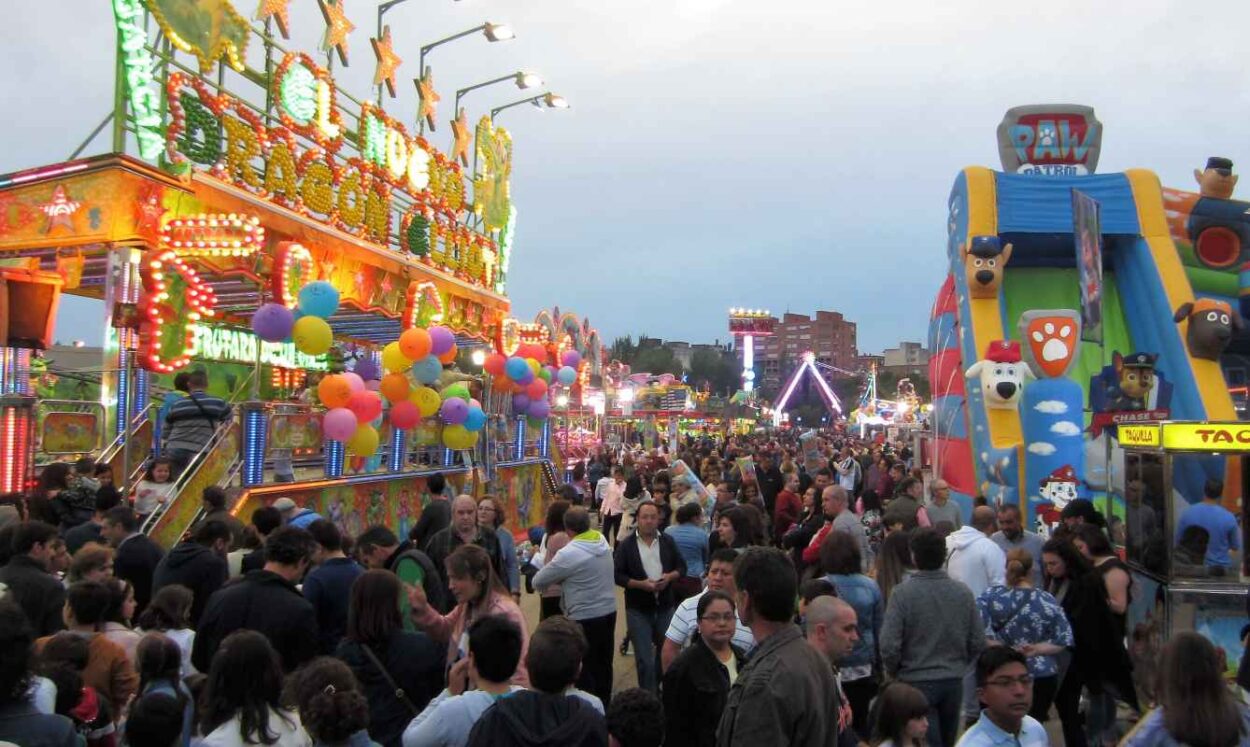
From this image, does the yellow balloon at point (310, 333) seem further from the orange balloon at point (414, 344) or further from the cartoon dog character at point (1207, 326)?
the cartoon dog character at point (1207, 326)

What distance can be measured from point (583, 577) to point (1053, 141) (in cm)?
1549

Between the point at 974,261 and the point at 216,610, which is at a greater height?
the point at 974,261

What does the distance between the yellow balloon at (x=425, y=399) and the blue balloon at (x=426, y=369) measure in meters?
0.17

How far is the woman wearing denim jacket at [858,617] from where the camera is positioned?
5160 mm

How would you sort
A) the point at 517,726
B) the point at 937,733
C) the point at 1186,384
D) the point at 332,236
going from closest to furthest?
the point at 517,726 < the point at 937,733 < the point at 332,236 < the point at 1186,384

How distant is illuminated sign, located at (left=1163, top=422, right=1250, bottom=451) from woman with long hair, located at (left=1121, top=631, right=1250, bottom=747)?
4.35m

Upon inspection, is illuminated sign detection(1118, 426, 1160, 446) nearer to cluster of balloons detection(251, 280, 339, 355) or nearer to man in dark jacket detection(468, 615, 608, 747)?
man in dark jacket detection(468, 615, 608, 747)

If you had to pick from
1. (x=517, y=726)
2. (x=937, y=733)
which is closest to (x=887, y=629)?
(x=937, y=733)

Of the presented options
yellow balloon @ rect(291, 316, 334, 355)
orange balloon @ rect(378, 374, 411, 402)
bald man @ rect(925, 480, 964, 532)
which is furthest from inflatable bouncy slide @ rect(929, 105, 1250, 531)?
yellow balloon @ rect(291, 316, 334, 355)

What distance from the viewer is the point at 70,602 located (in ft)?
14.0

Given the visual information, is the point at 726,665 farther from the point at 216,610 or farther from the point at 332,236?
the point at 332,236

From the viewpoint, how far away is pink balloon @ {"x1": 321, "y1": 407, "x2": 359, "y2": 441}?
11.6 metres

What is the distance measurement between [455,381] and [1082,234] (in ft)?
31.6

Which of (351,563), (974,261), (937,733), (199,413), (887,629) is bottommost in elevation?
(937,733)
